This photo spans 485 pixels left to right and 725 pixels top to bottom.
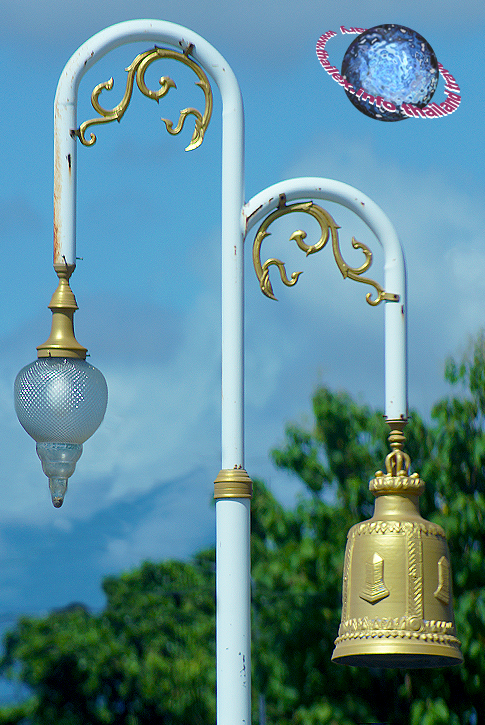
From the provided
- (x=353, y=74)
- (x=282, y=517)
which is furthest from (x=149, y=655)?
(x=353, y=74)

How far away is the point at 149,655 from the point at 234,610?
19.0 m

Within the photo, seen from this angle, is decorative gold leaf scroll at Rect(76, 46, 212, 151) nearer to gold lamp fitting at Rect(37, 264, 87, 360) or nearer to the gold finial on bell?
gold lamp fitting at Rect(37, 264, 87, 360)

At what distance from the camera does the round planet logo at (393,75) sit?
5.86 meters

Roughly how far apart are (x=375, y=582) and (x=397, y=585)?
98mm

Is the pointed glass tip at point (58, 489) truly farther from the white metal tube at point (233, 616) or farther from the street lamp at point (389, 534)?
the street lamp at point (389, 534)

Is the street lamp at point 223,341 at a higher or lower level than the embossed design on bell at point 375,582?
higher

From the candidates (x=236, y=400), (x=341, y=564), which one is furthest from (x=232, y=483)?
(x=341, y=564)

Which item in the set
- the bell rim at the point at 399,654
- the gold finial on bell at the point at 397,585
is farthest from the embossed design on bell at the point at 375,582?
the bell rim at the point at 399,654

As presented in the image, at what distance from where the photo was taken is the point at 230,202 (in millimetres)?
5031

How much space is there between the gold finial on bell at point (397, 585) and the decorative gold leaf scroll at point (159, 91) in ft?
5.05

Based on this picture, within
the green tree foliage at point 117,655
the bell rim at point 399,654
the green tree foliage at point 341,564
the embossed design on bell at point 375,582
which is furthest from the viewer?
the green tree foliage at point 117,655

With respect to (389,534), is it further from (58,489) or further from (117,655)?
(117,655)

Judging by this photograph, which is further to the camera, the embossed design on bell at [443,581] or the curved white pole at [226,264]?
the embossed design on bell at [443,581]

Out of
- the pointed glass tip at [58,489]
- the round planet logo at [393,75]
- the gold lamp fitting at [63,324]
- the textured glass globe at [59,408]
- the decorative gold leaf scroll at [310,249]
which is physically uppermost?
the round planet logo at [393,75]
